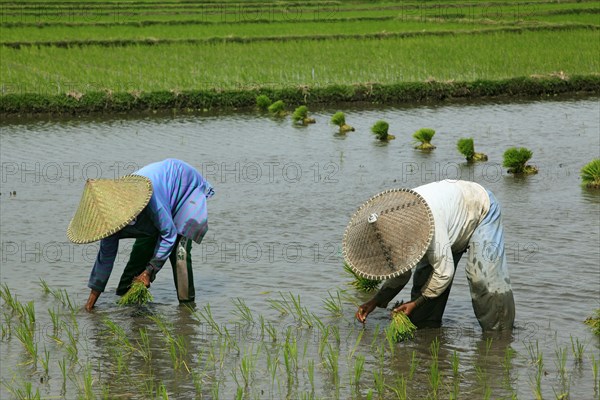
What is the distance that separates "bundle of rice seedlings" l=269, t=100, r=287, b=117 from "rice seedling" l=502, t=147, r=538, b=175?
18.5 feet

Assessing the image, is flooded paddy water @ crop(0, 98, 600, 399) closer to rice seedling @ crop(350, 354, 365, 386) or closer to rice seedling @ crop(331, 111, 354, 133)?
rice seedling @ crop(350, 354, 365, 386)

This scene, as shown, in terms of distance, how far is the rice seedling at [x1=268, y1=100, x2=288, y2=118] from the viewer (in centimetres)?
1683

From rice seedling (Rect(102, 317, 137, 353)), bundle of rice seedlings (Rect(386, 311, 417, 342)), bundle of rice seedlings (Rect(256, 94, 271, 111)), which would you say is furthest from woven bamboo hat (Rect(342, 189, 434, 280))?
bundle of rice seedlings (Rect(256, 94, 271, 111))

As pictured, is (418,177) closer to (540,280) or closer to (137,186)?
(540,280)

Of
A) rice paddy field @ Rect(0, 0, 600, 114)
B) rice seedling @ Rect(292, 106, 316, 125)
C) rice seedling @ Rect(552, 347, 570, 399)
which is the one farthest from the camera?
rice paddy field @ Rect(0, 0, 600, 114)

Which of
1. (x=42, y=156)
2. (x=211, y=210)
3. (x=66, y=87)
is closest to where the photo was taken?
(x=211, y=210)

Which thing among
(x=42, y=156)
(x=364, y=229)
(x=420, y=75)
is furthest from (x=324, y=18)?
(x=364, y=229)

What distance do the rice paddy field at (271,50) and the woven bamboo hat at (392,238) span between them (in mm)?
11987

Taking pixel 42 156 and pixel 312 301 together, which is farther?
pixel 42 156

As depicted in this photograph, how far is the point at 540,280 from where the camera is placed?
7.49 metres

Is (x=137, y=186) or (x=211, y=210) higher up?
(x=137, y=186)

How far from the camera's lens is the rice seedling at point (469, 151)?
12750 millimetres

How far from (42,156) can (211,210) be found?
13.0 ft

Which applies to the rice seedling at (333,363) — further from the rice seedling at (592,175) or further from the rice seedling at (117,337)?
the rice seedling at (592,175)
